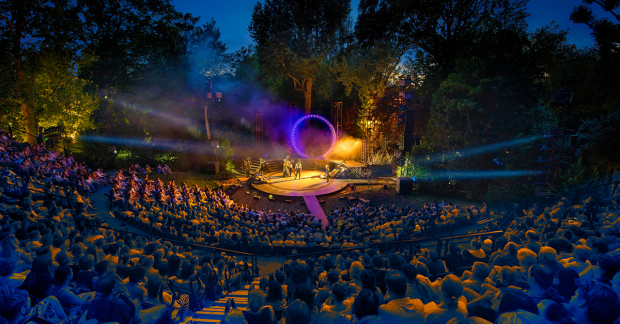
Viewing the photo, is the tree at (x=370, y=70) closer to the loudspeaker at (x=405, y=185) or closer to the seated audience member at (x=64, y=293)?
the loudspeaker at (x=405, y=185)

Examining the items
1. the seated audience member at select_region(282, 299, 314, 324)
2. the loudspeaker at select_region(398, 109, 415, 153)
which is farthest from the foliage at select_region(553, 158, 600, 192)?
the seated audience member at select_region(282, 299, 314, 324)

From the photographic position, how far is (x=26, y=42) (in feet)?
58.2

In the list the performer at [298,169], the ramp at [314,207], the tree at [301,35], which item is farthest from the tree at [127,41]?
the ramp at [314,207]

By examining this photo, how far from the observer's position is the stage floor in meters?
15.6

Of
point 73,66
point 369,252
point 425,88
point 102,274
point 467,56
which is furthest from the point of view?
point 425,88

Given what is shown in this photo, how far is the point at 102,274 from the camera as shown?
8.73 ft

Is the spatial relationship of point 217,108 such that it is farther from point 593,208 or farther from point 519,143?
point 593,208

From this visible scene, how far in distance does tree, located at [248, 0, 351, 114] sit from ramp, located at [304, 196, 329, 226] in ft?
44.7

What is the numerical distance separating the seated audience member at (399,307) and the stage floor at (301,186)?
1286 cm

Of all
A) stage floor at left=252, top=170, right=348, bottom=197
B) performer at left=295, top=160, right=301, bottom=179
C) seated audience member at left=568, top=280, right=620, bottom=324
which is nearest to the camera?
seated audience member at left=568, top=280, right=620, bottom=324

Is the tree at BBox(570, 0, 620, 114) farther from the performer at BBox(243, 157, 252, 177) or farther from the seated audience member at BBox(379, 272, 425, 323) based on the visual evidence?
the performer at BBox(243, 157, 252, 177)

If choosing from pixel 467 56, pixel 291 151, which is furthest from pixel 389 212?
pixel 291 151

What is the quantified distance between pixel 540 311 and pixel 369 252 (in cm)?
252

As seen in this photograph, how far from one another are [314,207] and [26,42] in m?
21.6
